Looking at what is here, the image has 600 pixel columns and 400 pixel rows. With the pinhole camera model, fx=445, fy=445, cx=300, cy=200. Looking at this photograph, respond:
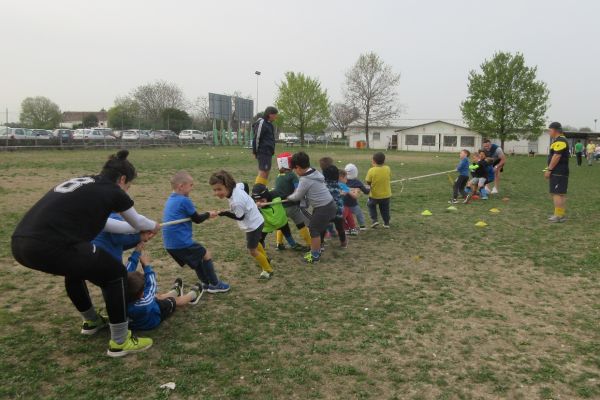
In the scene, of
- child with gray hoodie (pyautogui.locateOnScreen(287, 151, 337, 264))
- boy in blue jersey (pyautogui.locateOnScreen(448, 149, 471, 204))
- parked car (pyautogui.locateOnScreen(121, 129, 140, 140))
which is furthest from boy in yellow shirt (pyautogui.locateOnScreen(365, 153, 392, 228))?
parked car (pyautogui.locateOnScreen(121, 129, 140, 140))

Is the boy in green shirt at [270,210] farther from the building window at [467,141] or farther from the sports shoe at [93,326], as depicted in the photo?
the building window at [467,141]

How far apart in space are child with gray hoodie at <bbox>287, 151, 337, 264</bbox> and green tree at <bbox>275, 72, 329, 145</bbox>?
175ft

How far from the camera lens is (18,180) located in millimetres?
14266

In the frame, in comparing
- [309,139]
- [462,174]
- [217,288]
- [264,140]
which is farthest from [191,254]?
[309,139]

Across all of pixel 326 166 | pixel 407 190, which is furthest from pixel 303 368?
pixel 407 190

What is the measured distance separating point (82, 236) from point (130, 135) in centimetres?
4365

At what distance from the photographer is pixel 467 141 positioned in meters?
64.6

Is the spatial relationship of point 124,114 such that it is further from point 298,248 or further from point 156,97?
point 298,248

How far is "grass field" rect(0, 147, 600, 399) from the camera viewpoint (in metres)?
3.45

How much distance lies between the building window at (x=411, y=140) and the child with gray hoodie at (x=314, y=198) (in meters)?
63.1

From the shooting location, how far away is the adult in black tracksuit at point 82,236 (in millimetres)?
3371

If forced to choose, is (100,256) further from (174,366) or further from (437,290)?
(437,290)

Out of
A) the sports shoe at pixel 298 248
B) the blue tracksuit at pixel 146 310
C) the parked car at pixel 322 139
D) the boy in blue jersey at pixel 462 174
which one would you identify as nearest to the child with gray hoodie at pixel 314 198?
the sports shoe at pixel 298 248

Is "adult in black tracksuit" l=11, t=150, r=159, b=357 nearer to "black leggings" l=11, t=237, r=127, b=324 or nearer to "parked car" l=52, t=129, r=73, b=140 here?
→ "black leggings" l=11, t=237, r=127, b=324
